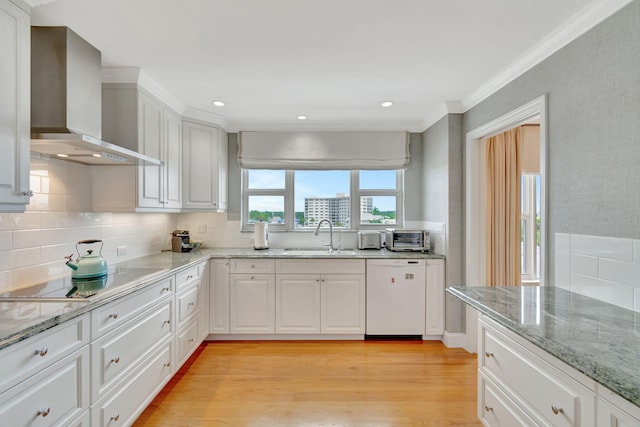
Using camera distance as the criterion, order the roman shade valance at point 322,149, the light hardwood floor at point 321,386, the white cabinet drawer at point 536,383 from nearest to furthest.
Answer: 1. the white cabinet drawer at point 536,383
2. the light hardwood floor at point 321,386
3. the roman shade valance at point 322,149

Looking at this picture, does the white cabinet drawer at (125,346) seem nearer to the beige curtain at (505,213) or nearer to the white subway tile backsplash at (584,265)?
the white subway tile backsplash at (584,265)

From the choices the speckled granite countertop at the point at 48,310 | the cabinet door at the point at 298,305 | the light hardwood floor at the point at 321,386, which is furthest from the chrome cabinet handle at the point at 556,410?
the cabinet door at the point at 298,305

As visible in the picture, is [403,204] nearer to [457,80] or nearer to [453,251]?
[453,251]

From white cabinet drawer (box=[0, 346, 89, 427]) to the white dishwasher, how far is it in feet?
7.70

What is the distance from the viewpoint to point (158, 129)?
103 inches

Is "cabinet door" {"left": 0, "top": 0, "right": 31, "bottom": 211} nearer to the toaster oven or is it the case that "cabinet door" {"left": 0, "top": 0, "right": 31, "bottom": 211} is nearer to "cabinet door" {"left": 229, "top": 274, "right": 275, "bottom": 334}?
"cabinet door" {"left": 229, "top": 274, "right": 275, "bottom": 334}

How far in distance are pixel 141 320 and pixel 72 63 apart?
5.06ft

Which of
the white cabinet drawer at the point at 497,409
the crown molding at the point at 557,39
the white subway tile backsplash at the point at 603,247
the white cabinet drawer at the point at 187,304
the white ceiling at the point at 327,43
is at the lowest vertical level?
the white cabinet drawer at the point at 497,409

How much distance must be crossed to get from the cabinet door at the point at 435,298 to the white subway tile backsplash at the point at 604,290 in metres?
1.46

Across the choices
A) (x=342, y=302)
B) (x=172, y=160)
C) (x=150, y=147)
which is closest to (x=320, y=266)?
(x=342, y=302)

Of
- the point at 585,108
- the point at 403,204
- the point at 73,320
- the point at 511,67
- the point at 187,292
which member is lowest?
the point at 187,292

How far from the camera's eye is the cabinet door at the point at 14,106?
51.4 inches

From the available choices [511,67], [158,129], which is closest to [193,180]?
[158,129]

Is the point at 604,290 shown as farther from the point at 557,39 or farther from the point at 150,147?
the point at 150,147
